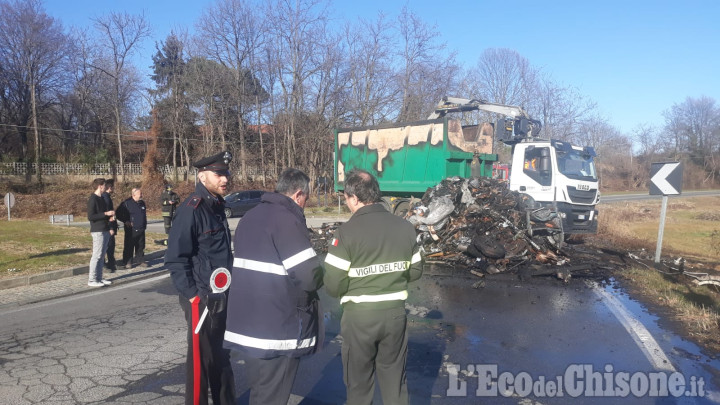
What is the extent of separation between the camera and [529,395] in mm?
4266

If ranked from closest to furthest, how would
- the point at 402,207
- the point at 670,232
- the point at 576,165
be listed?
the point at 576,165 → the point at 402,207 → the point at 670,232

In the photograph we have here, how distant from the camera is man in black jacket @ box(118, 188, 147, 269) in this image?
10.0 metres

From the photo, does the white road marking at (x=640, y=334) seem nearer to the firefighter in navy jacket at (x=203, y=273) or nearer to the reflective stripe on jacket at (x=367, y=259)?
the reflective stripe on jacket at (x=367, y=259)

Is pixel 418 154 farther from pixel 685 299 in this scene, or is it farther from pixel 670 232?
pixel 670 232

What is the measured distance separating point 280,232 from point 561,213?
11.4m

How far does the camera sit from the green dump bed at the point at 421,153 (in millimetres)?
13539

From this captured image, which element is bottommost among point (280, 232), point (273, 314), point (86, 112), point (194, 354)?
point (194, 354)

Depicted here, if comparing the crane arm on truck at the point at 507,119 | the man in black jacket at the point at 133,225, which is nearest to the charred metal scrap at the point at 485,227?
the crane arm on truck at the point at 507,119

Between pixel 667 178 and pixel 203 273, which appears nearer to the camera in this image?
pixel 203 273

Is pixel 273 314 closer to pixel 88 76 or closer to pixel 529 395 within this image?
pixel 529 395

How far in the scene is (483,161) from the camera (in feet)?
46.4

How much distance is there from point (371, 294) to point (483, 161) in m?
11.7

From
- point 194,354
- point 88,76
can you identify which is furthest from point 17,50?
point 194,354

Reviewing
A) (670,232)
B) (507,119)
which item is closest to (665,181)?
(507,119)
